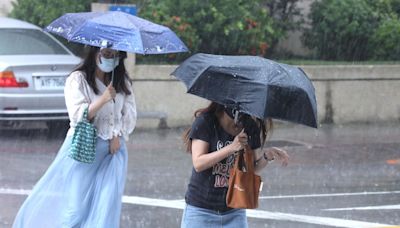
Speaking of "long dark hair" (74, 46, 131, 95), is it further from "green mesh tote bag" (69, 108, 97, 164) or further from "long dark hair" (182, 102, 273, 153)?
"long dark hair" (182, 102, 273, 153)

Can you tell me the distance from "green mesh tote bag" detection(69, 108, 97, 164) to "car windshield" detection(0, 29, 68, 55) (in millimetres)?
6440

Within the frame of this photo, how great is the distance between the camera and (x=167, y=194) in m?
8.73

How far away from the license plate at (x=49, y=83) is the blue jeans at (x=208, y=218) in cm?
714

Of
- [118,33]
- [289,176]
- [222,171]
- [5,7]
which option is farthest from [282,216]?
[5,7]

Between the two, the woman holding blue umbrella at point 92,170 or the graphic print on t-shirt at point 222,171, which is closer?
the graphic print on t-shirt at point 222,171

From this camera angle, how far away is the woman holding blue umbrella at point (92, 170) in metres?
5.57

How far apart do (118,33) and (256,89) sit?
143 cm

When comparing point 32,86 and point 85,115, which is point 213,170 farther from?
point 32,86

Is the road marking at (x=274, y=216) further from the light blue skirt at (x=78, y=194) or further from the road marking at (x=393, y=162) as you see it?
the road marking at (x=393, y=162)

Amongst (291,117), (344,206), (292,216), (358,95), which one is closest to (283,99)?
(291,117)

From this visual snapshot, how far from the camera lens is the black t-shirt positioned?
4.44 m

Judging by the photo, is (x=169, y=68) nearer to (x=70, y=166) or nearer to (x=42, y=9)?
(x=42, y=9)

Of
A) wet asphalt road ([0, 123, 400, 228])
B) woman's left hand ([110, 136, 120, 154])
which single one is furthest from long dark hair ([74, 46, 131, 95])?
wet asphalt road ([0, 123, 400, 228])

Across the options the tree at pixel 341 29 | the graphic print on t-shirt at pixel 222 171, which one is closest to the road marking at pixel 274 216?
the graphic print on t-shirt at pixel 222 171
